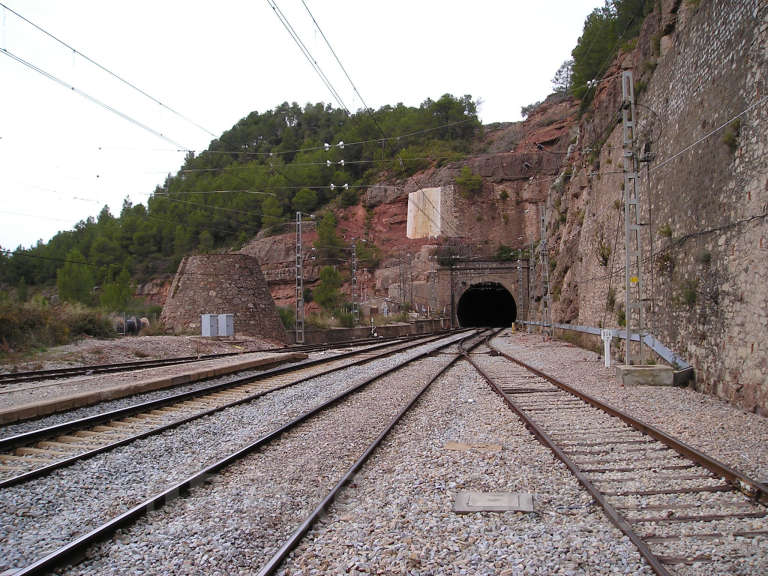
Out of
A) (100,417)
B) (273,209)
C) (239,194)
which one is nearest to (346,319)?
(100,417)

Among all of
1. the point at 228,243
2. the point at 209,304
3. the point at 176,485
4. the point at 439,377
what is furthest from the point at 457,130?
the point at 176,485

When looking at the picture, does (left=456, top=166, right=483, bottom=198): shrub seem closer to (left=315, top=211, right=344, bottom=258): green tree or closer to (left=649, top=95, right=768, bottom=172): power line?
(left=315, top=211, right=344, bottom=258): green tree

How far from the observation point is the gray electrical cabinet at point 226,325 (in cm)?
2745

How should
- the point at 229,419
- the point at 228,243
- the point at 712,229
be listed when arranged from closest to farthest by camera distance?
1. the point at 229,419
2. the point at 712,229
3. the point at 228,243

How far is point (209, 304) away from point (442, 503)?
87.1 ft

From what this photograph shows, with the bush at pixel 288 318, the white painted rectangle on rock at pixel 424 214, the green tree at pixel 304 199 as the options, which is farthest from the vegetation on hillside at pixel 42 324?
the green tree at pixel 304 199

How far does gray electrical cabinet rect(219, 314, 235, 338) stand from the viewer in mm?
27453

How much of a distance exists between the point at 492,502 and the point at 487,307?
71.0 m

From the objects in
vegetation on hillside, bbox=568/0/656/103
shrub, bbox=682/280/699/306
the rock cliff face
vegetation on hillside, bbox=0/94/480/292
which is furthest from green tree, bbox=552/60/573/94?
shrub, bbox=682/280/699/306

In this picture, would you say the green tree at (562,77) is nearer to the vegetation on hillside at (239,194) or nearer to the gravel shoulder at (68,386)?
the vegetation on hillside at (239,194)

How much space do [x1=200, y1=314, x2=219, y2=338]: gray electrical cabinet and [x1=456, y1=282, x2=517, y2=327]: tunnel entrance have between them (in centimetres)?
3945

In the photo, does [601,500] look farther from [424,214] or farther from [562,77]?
[562,77]

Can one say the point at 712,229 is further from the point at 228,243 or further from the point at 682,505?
the point at 228,243

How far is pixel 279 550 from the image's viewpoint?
3924 millimetres
